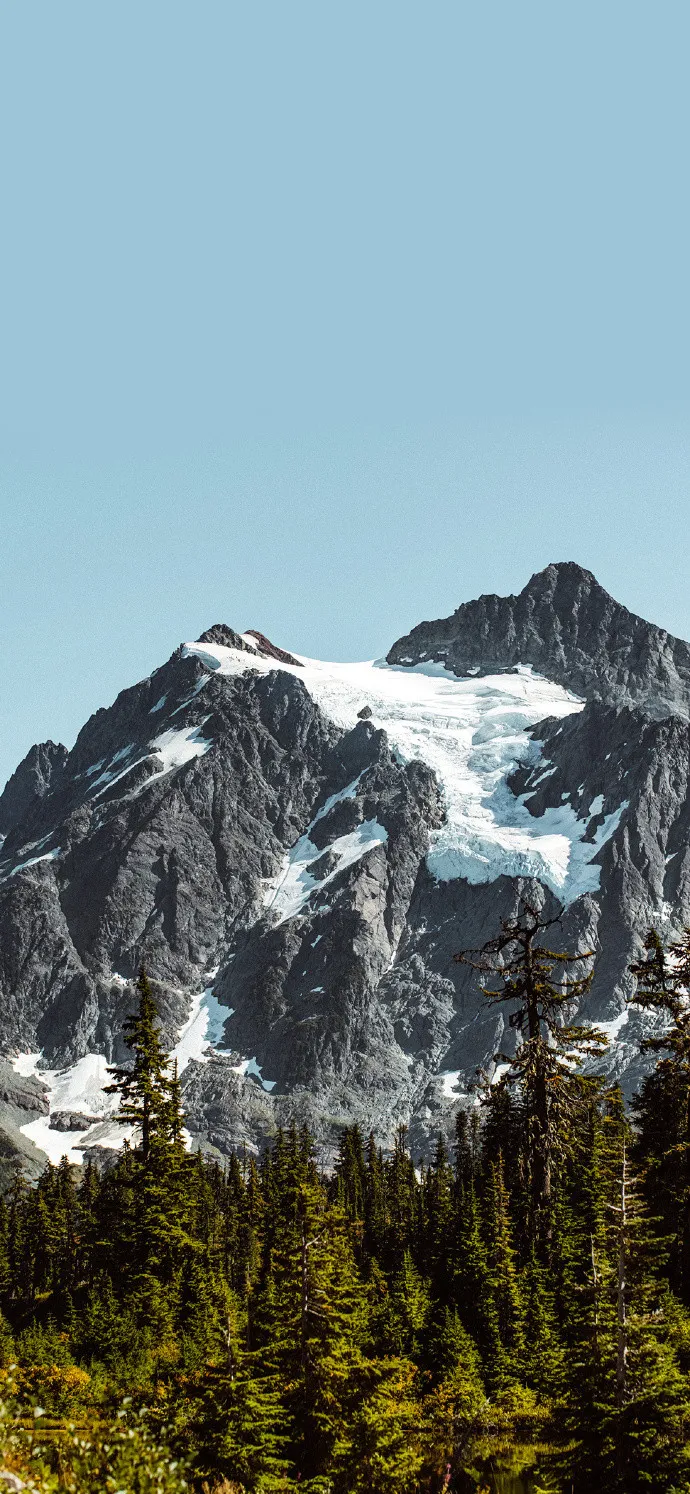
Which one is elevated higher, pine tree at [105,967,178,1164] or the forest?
pine tree at [105,967,178,1164]

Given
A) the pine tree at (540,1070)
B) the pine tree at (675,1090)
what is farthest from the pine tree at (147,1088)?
the pine tree at (675,1090)


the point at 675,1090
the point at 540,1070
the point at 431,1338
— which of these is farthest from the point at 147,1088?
the point at 675,1090

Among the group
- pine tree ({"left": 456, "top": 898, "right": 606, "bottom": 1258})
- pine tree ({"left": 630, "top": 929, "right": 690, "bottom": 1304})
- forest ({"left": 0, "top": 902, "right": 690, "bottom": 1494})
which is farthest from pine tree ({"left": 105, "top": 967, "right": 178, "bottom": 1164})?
pine tree ({"left": 630, "top": 929, "right": 690, "bottom": 1304})

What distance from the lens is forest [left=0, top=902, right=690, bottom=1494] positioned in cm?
1730

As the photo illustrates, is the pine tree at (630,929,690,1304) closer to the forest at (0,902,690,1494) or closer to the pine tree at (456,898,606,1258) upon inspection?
the forest at (0,902,690,1494)

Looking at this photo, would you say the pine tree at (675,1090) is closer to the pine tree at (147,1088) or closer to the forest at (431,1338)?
the forest at (431,1338)

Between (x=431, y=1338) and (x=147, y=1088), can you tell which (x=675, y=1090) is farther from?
(x=147, y=1088)

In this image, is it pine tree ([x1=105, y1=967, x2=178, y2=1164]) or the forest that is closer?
the forest

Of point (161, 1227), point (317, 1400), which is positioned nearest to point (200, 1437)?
point (317, 1400)

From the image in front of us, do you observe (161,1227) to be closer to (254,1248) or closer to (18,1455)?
(18,1455)

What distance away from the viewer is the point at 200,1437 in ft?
63.1

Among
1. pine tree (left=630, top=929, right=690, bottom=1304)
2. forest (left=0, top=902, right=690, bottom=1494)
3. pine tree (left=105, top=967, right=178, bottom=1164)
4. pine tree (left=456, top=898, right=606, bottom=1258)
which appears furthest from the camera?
pine tree (left=105, top=967, right=178, bottom=1164)

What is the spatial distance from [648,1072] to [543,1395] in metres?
172

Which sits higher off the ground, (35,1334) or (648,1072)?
(648,1072)
